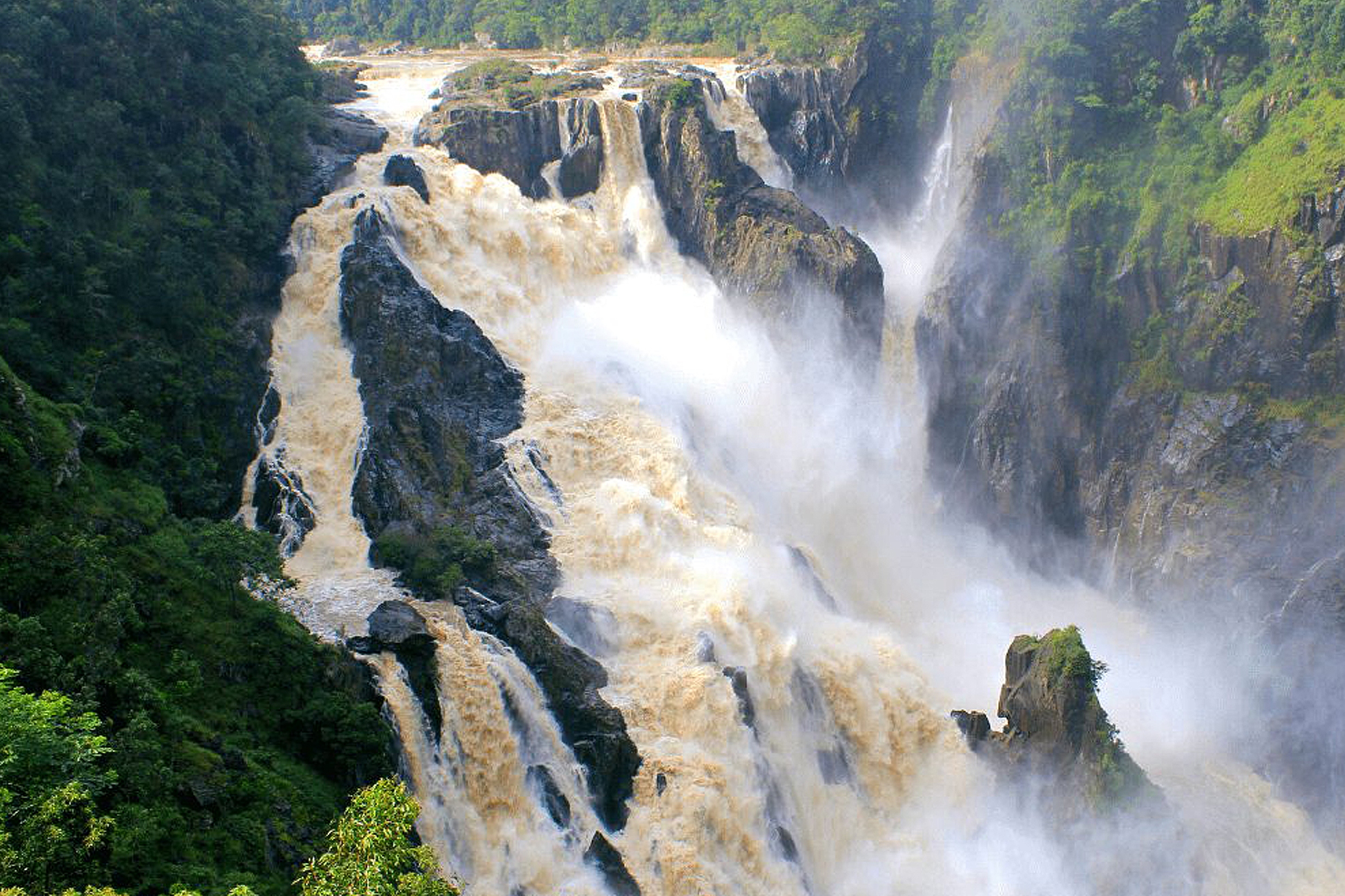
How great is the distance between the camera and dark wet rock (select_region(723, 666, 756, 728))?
31.3 metres

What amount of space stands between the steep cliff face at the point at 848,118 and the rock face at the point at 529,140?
919 centimetres

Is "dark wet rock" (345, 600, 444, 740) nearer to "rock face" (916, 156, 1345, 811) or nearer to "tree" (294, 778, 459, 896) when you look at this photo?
"tree" (294, 778, 459, 896)

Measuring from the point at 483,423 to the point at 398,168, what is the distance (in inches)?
481

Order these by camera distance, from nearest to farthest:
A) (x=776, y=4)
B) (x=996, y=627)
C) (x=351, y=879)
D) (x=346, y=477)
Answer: (x=351, y=879) < (x=346, y=477) < (x=996, y=627) < (x=776, y=4)

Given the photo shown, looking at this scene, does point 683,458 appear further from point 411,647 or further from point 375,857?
point 375,857

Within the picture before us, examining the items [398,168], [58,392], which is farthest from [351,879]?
[398,168]

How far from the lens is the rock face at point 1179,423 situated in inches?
1617

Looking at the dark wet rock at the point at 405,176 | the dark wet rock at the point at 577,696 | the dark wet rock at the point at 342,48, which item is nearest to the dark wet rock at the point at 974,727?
the dark wet rock at the point at 577,696

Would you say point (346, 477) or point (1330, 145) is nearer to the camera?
point (346, 477)

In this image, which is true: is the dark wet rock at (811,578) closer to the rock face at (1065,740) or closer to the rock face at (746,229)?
the rock face at (1065,740)

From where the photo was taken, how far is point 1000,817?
3309 cm

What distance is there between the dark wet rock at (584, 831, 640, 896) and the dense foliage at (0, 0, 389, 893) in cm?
537

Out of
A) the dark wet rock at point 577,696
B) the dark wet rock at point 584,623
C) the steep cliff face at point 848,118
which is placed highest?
the steep cliff face at point 848,118

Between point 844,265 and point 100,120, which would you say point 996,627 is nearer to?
point 844,265
